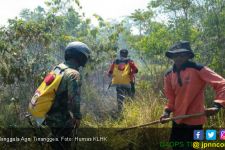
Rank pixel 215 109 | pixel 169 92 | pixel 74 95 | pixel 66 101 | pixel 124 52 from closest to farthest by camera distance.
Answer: pixel 215 109 < pixel 74 95 < pixel 66 101 < pixel 169 92 < pixel 124 52

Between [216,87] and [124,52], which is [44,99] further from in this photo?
[124,52]

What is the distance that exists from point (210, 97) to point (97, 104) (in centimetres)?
253

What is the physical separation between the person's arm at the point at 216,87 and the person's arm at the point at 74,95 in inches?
56.0

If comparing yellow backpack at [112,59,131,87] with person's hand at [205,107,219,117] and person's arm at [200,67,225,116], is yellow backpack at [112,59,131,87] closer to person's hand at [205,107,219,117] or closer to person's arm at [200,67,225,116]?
person's arm at [200,67,225,116]

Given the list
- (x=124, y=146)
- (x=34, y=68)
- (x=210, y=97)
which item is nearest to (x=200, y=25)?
(x=210, y=97)

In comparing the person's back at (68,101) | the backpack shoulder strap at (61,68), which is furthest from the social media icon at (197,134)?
the backpack shoulder strap at (61,68)

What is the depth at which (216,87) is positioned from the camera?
3965 millimetres

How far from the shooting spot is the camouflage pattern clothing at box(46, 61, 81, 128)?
13.2ft

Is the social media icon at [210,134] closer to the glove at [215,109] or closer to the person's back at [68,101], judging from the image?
the glove at [215,109]

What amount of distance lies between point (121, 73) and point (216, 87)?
5.27 m

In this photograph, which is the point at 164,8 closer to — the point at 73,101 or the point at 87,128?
the point at 87,128

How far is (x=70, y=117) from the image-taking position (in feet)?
13.6

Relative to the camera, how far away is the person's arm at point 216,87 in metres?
3.89

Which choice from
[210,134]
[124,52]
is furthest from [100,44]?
→ [210,134]
